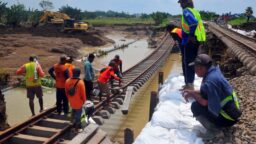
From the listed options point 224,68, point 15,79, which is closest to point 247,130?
point 224,68

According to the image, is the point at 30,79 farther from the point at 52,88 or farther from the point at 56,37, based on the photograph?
the point at 56,37

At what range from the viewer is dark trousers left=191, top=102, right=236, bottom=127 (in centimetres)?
447

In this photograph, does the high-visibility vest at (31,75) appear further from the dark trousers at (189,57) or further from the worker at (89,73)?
the dark trousers at (189,57)

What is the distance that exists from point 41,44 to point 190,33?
2673 centimetres

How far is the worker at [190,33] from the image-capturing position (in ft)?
19.8

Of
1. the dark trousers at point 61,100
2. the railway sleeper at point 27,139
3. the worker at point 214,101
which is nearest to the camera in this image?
the worker at point 214,101

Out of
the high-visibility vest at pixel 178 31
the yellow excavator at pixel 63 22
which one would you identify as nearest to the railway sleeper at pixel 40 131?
the high-visibility vest at pixel 178 31

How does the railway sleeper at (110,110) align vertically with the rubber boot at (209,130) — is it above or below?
below

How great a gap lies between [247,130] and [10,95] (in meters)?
11.7

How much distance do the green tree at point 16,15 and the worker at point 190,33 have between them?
43.6m

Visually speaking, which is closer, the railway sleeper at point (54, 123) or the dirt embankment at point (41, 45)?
the railway sleeper at point (54, 123)

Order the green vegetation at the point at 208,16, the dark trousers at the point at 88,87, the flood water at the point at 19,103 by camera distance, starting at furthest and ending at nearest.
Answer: the green vegetation at the point at 208,16 < the flood water at the point at 19,103 < the dark trousers at the point at 88,87

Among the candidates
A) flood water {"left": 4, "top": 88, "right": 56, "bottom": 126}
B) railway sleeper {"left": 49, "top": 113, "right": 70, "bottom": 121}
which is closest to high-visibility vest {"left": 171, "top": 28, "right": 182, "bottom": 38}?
railway sleeper {"left": 49, "top": 113, "right": 70, "bottom": 121}

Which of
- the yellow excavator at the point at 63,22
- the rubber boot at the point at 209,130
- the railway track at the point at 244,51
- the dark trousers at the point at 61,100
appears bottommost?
the dark trousers at the point at 61,100
